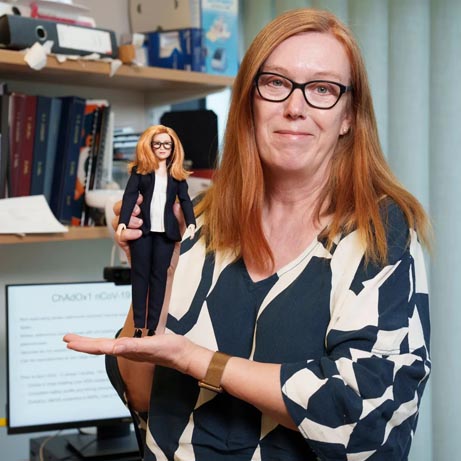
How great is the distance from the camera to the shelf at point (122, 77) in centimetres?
171

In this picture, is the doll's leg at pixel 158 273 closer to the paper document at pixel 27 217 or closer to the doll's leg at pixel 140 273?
the doll's leg at pixel 140 273

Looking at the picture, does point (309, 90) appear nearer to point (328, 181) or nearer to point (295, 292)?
point (328, 181)

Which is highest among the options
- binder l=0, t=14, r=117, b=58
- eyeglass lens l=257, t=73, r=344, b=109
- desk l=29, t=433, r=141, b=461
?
binder l=0, t=14, r=117, b=58

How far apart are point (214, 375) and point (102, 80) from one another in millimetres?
1094

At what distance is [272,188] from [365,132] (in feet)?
0.57

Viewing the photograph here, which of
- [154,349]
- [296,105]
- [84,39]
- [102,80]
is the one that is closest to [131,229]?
[154,349]

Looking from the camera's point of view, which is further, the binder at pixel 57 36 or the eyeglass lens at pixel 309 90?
the binder at pixel 57 36

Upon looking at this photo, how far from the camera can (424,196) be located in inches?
76.1

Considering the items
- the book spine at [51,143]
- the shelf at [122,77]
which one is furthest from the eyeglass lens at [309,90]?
the book spine at [51,143]

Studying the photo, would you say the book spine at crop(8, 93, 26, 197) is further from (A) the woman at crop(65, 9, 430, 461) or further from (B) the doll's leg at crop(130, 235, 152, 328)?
(B) the doll's leg at crop(130, 235, 152, 328)

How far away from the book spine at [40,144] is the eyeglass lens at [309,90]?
0.78 m

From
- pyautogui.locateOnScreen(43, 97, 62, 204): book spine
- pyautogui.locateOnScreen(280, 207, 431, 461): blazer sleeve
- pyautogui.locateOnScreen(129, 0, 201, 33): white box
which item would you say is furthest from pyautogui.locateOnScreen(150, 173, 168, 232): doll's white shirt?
pyautogui.locateOnScreen(129, 0, 201, 33): white box

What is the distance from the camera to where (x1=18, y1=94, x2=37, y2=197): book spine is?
5.85 ft

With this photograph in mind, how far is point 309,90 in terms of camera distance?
3.83 ft
